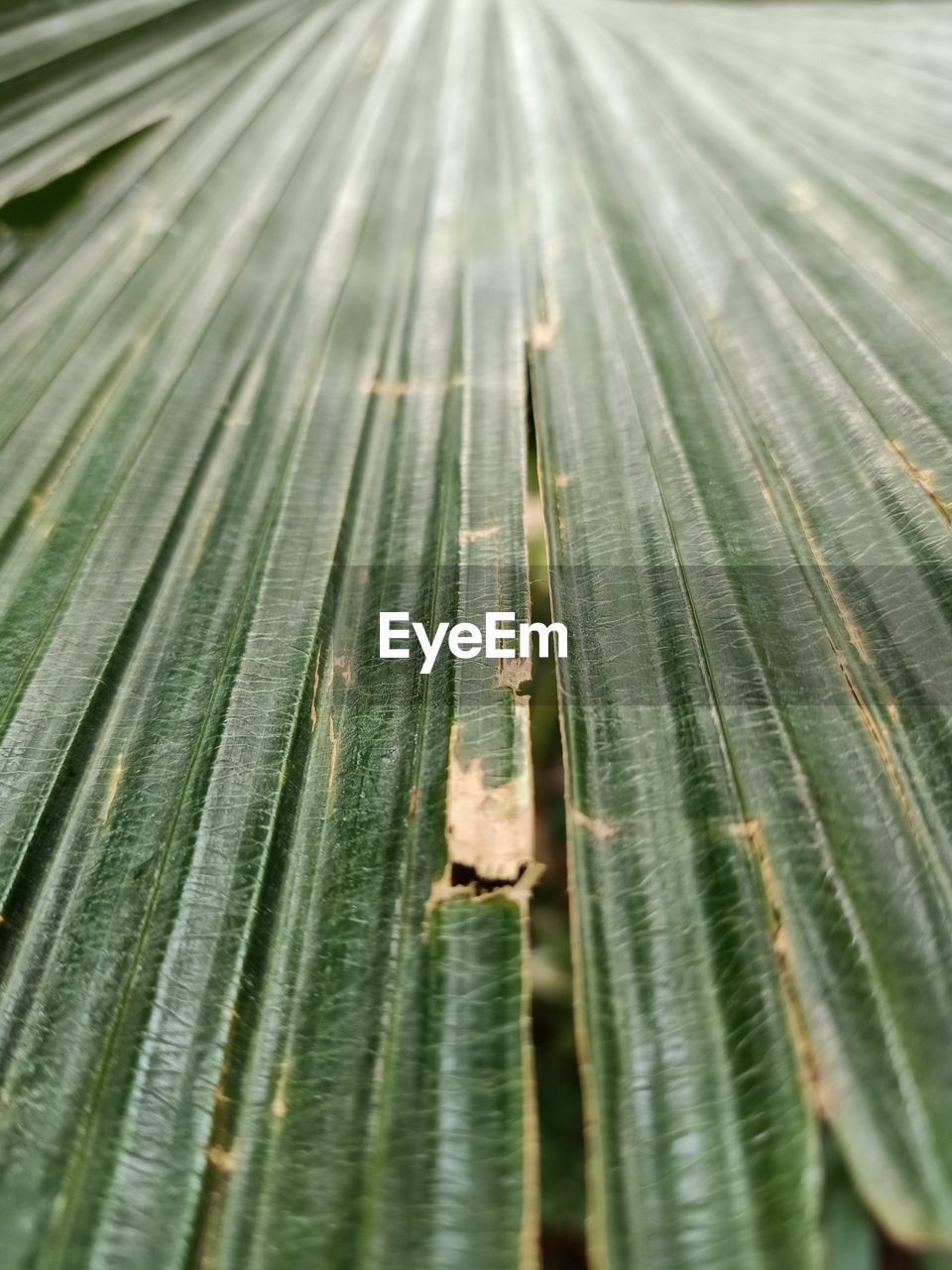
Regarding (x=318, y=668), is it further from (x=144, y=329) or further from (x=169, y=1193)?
(x=144, y=329)

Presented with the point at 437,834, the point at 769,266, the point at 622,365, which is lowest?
the point at 437,834

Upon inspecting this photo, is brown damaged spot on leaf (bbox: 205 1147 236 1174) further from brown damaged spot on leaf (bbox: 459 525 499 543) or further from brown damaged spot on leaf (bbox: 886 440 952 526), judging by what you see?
brown damaged spot on leaf (bbox: 886 440 952 526)

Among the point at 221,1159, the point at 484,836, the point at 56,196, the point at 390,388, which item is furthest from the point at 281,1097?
the point at 56,196

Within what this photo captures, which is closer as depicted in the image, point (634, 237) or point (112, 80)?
point (634, 237)

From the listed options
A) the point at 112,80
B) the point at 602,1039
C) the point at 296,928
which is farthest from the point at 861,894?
the point at 112,80

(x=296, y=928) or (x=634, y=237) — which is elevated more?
(x=634, y=237)

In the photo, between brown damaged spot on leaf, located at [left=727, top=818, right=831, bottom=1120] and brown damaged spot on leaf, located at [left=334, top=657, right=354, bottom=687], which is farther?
brown damaged spot on leaf, located at [left=334, top=657, right=354, bottom=687]

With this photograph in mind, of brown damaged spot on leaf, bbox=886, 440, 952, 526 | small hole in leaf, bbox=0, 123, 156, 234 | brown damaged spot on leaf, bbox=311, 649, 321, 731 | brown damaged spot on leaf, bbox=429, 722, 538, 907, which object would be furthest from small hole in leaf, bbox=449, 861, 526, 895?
small hole in leaf, bbox=0, 123, 156, 234

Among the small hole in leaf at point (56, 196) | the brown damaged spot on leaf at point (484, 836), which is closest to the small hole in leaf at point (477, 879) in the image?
the brown damaged spot on leaf at point (484, 836)
